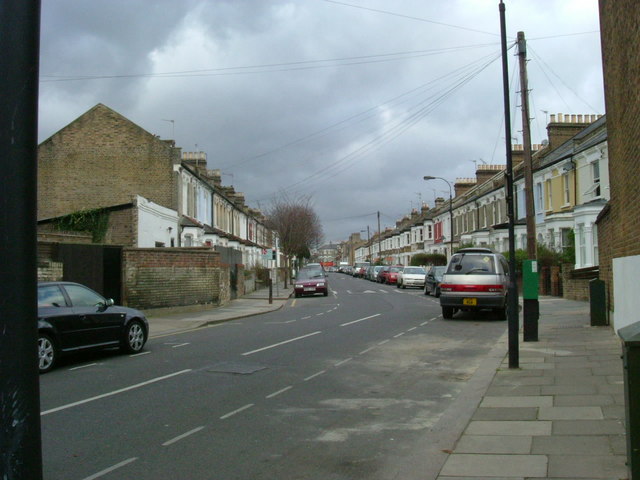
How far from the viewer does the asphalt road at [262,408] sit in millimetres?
5375

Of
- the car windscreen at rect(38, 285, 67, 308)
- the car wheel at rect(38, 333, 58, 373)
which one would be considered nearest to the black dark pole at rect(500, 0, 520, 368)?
the car wheel at rect(38, 333, 58, 373)

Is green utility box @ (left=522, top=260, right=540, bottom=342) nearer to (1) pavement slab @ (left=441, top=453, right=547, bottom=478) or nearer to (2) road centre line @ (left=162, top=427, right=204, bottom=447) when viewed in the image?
(1) pavement slab @ (left=441, top=453, right=547, bottom=478)

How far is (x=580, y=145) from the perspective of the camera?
31141mm

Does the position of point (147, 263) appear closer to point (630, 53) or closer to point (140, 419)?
point (140, 419)

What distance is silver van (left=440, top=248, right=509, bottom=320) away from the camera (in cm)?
1842

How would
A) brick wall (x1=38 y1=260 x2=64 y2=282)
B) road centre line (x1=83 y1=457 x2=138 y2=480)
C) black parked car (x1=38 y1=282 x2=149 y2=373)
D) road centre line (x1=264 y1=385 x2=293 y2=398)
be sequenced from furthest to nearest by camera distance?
brick wall (x1=38 y1=260 x2=64 y2=282)
black parked car (x1=38 y1=282 x2=149 y2=373)
road centre line (x1=264 y1=385 x2=293 y2=398)
road centre line (x1=83 y1=457 x2=138 y2=480)

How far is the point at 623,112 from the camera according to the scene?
10422 mm

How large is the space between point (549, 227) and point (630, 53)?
26.1 metres

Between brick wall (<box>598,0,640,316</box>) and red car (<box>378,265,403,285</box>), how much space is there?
36.3 metres

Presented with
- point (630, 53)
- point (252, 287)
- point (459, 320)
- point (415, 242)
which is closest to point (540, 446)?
point (630, 53)

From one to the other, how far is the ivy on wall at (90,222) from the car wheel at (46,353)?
1623 centimetres

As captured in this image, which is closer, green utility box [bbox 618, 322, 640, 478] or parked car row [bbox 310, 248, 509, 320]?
green utility box [bbox 618, 322, 640, 478]

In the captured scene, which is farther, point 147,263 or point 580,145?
point 580,145

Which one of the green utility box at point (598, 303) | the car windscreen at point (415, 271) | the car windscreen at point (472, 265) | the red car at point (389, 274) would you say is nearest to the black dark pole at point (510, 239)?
the green utility box at point (598, 303)
